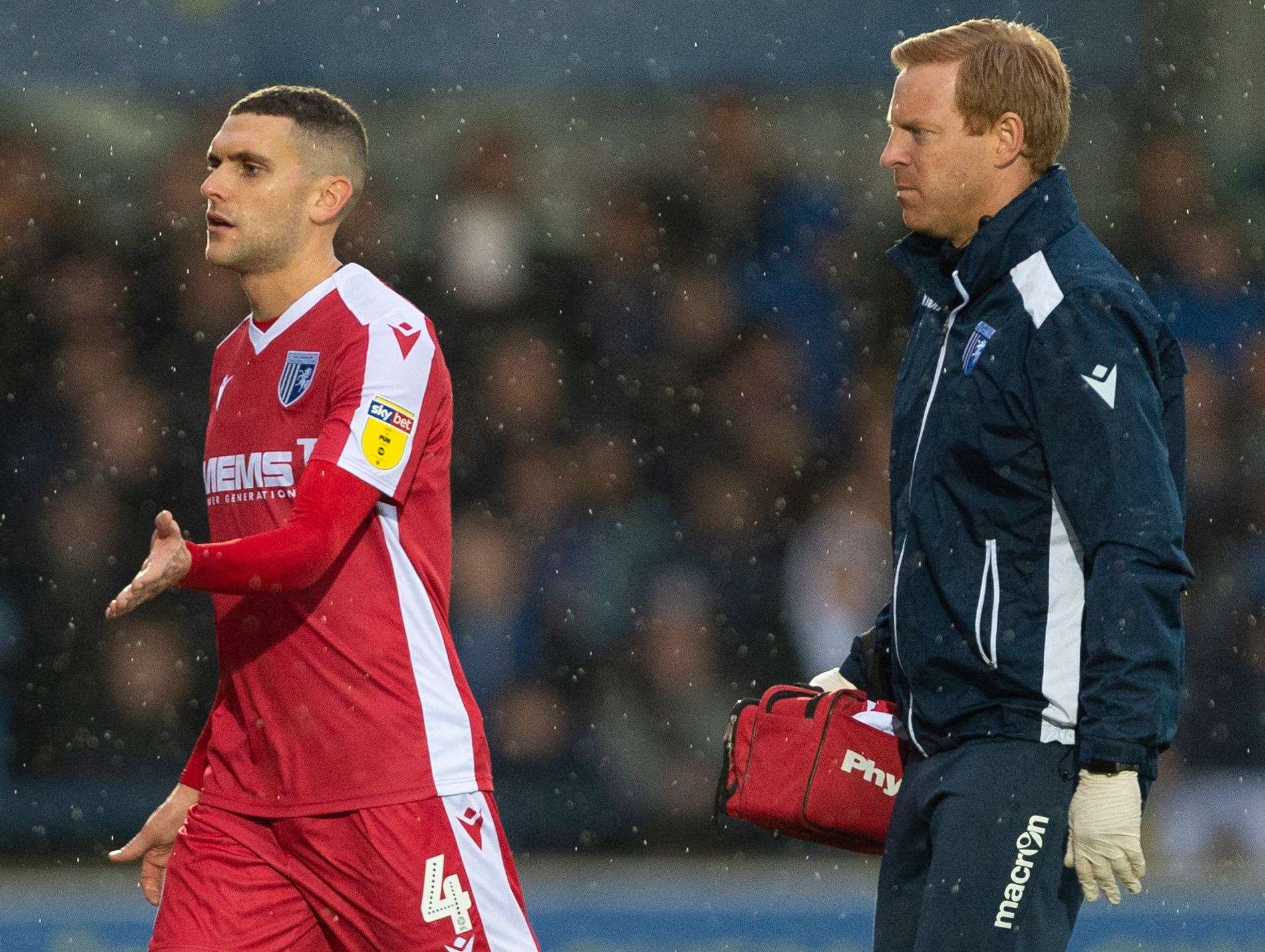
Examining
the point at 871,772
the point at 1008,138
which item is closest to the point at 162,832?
the point at 871,772

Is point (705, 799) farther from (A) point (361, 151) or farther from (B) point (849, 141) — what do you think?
(A) point (361, 151)

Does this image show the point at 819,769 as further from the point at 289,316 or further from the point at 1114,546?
the point at 289,316

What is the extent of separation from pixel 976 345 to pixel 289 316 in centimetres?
124

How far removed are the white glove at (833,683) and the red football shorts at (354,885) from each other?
61 cm

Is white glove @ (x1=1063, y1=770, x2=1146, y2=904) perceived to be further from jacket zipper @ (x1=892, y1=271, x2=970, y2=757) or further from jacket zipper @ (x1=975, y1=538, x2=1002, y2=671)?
jacket zipper @ (x1=892, y1=271, x2=970, y2=757)

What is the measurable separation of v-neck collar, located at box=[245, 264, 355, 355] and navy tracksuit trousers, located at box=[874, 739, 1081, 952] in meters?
1.38

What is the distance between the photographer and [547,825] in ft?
21.5

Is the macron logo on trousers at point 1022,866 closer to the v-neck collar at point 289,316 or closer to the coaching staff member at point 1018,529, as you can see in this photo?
the coaching staff member at point 1018,529

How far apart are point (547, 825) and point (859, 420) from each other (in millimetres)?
1797

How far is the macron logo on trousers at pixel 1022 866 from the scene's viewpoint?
Result: 274 cm

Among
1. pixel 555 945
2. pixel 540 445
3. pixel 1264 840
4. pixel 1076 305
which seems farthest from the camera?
pixel 540 445

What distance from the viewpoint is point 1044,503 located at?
278 centimetres

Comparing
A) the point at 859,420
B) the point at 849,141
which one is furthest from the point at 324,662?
the point at 849,141

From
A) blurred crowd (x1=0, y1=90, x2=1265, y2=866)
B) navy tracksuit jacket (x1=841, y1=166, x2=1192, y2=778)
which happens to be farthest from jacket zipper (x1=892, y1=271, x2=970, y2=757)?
blurred crowd (x1=0, y1=90, x2=1265, y2=866)
